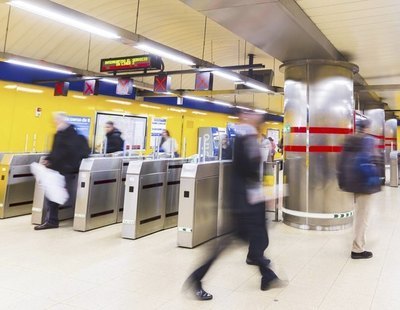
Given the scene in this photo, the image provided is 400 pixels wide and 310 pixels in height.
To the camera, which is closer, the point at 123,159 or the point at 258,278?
the point at 258,278

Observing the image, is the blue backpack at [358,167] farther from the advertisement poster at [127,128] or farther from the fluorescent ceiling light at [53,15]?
the advertisement poster at [127,128]

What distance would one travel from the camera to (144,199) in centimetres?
470

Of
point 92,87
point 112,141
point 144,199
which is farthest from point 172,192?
point 92,87

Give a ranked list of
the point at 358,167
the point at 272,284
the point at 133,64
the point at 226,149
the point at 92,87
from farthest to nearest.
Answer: the point at 92,87, the point at 133,64, the point at 226,149, the point at 358,167, the point at 272,284

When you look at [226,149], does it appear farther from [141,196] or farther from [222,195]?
[141,196]

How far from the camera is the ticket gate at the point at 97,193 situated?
480cm

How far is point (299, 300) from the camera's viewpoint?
2.79 meters

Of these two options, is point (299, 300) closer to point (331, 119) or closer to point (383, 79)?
point (331, 119)

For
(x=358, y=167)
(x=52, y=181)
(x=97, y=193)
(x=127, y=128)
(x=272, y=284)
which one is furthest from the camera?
(x=127, y=128)

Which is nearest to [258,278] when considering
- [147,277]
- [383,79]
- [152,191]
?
[147,277]

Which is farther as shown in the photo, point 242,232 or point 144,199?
point 144,199

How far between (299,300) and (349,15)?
3424 millimetres

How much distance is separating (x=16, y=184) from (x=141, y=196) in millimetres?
2600

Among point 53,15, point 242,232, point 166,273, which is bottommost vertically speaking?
point 166,273
